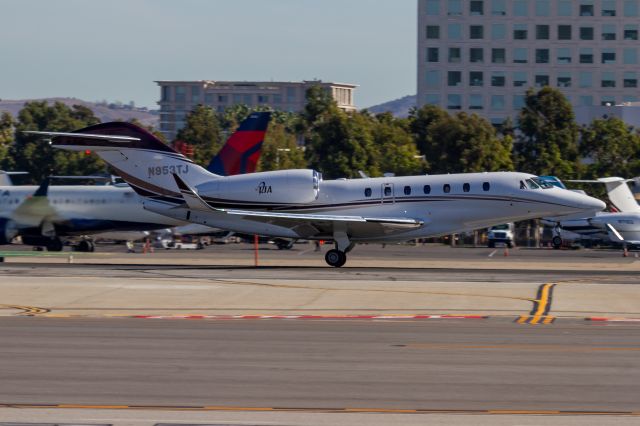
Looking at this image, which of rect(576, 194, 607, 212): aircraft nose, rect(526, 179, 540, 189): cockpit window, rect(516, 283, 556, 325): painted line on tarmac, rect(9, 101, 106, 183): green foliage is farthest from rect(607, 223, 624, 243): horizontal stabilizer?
rect(9, 101, 106, 183): green foliage

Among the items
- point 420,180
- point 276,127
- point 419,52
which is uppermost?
point 419,52

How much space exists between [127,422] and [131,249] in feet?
142

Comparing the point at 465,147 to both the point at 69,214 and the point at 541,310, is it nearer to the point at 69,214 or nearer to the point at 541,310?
the point at 69,214

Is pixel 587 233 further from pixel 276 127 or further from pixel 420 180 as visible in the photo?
pixel 276 127

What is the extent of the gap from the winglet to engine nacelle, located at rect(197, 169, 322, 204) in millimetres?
1630

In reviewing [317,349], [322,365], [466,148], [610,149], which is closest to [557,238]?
[466,148]

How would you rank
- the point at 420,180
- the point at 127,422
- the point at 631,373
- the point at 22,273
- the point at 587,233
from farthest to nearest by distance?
the point at 587,233
the point at 420,180
the point at 22,273
the point at 631,373
the point at 127,422

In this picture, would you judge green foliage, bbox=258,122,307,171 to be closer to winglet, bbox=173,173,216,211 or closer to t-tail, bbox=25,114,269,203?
t-tail, bbox=25,114,269,203

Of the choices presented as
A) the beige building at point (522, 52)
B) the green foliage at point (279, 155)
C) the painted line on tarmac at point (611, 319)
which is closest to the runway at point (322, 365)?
the painted line on tarmac at point (611, 319)

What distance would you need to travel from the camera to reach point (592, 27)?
122875mm

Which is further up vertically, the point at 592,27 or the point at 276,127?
the point at 592,27

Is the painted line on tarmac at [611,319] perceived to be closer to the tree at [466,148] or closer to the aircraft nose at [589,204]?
the aircraft nose at [589,204]

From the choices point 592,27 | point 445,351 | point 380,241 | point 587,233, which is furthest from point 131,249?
point 592,27

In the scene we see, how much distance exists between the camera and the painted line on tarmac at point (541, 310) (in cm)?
2217
